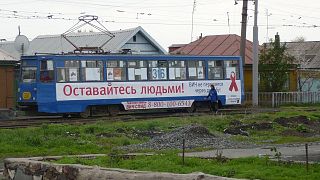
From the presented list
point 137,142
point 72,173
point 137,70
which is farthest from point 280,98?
point 72,173

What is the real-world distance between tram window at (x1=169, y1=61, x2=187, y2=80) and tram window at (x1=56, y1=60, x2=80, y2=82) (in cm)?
590

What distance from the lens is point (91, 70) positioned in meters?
33.0

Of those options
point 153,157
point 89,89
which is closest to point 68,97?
point 89,89

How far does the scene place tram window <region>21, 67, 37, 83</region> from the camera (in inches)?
1275

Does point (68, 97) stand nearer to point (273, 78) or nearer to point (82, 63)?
point (82, 63)

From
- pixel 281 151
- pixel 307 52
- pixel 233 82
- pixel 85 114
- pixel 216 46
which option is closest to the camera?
pixel 281 151

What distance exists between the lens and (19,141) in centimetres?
2083

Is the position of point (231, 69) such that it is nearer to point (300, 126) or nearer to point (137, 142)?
point (300, 126)

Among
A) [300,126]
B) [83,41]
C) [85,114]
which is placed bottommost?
[300,126]

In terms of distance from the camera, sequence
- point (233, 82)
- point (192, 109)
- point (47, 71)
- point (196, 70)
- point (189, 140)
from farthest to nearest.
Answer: point (233, 82), point (192, 109), point (196, 70), point (47, 71), point (189, 140)

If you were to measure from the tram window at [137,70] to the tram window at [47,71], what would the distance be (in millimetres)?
4430

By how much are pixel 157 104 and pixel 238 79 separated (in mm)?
6211

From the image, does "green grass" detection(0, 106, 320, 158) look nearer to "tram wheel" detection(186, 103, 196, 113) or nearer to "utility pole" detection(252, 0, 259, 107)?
"tram wheel" detection(186, 103, 196, 113)

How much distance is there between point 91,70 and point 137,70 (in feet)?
9.44
